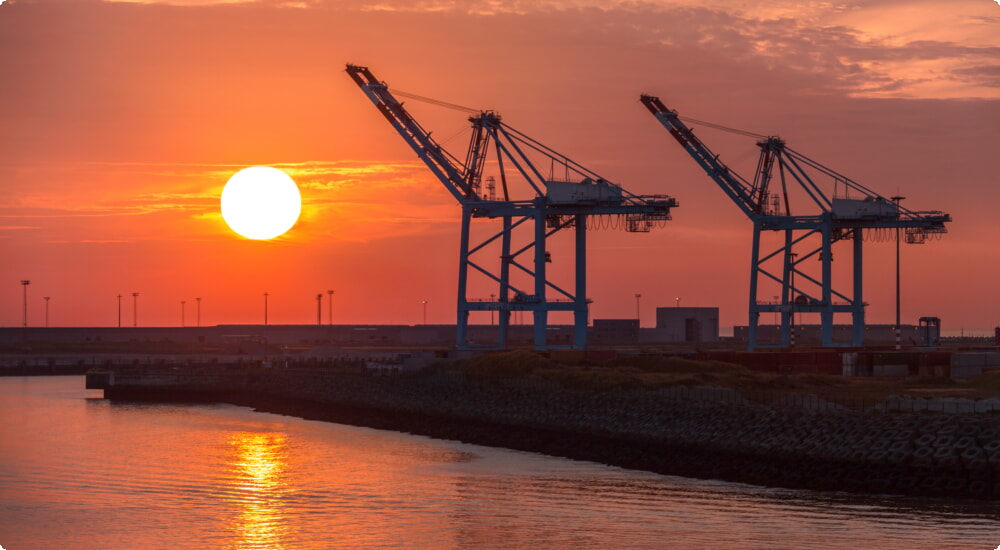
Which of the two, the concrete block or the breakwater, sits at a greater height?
the concrete block

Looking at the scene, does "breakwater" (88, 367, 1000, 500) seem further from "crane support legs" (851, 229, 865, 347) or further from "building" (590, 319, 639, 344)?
"building" (590, 319, 639, 344)

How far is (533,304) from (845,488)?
5734 cm

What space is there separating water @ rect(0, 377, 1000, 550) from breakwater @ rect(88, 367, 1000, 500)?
227 centimetres

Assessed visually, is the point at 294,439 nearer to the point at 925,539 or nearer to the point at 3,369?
the point at 925,539

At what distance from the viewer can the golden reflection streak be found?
38.1 metres

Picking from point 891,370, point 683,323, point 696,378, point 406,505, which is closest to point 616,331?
point 683,323

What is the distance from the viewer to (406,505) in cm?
4375

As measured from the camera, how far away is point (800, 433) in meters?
50.7

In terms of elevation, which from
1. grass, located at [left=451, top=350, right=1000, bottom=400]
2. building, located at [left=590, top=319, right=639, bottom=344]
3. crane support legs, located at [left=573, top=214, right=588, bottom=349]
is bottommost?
grass, located at [left=451, top=350, right=1000, bottom=400]

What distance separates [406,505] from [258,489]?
8.08 metres

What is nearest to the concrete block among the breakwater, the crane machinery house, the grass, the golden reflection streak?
the grass

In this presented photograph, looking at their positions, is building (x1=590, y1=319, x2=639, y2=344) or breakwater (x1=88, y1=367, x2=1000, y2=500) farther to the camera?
building (x1=590, y1=319, x2=639, y2=344)

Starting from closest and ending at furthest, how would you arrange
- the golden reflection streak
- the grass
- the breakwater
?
the golden reflection streak
the breakwater
the grass

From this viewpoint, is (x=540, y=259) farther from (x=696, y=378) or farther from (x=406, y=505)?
(x=406, y=505)
